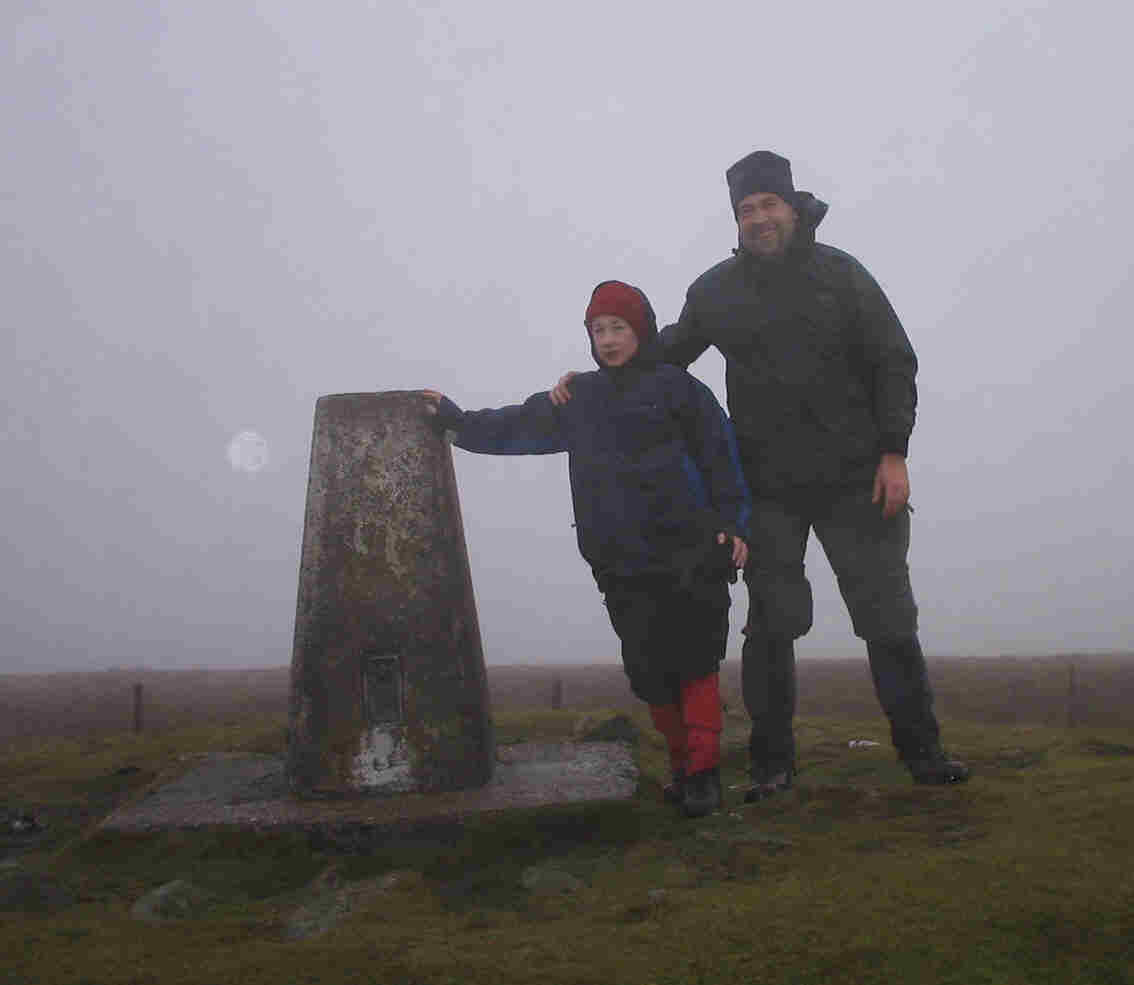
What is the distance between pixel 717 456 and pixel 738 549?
1.14 feet

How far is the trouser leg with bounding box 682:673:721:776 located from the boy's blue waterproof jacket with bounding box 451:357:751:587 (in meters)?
0.42

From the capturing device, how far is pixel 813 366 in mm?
3936

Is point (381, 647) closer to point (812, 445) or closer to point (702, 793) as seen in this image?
point (702, 793)

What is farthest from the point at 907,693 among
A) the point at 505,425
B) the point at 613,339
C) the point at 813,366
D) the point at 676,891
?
the point at 505,425

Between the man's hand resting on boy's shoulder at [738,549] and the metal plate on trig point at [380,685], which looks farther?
the metal plate on trig point at [380,685]

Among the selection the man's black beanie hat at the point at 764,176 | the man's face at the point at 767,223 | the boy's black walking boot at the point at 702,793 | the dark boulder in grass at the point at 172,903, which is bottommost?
the dark boulder in grass at the point at 172,903

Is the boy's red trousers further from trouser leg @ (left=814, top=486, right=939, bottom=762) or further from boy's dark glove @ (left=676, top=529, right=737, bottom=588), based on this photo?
trouser leg @ (left=814, top=486, right=939, bottom=762)

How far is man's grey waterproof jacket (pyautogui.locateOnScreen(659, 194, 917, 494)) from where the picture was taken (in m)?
3.89

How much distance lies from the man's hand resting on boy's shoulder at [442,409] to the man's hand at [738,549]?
1138 millimetres

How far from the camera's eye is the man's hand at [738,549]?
3.74 metres

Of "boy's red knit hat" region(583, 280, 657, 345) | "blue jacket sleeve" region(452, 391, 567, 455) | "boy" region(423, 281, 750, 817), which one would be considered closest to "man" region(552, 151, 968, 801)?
"blue jacket sleeve" region(452, 391, 567, 455)

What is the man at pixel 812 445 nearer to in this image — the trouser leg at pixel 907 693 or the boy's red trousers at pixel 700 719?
the trouser leg at pixel 907 693

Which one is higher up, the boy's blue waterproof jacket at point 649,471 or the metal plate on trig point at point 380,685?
the boy's blue waterproof jacket at point 649,471

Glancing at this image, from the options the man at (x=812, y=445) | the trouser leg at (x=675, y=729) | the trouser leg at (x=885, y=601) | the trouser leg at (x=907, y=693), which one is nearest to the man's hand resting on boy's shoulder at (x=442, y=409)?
the man at (x=812, y=445)
